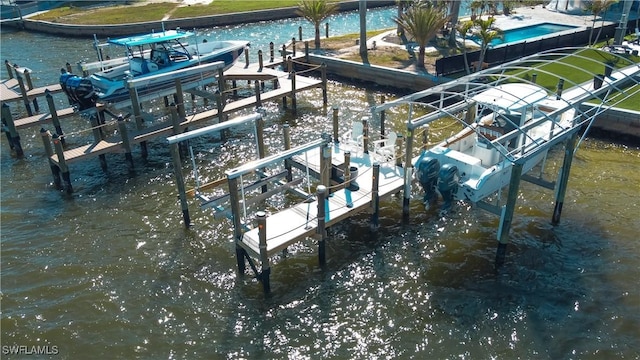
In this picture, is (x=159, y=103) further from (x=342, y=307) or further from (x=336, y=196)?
(x=342, y=307)

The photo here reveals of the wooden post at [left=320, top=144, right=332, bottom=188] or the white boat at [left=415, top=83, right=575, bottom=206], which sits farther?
the white boat at [left=415, top=83, right=575, bottom=206]

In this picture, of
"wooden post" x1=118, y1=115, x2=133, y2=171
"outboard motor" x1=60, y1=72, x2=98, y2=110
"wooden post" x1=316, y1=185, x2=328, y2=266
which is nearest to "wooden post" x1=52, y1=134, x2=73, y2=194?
"wooden post" x1=118, y1=115, x2=133, y2=171

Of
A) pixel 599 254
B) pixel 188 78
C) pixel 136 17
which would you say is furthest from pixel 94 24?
pixel 599 254

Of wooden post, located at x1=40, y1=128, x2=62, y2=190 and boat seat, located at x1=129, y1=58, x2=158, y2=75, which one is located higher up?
boat seat, located at x1=129, y1=58, x2=158, y2=75

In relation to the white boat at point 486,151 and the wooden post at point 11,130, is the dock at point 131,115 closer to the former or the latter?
the wooden post at point 11,130

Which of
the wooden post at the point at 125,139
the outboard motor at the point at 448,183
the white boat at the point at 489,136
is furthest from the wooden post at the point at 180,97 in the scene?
the outboard motor at the point at 448,183

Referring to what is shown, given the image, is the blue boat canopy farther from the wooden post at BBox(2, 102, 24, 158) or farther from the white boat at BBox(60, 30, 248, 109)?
the wooden post at BBox(2, 102, 24, 158)
